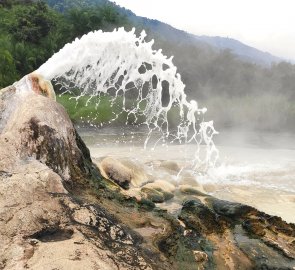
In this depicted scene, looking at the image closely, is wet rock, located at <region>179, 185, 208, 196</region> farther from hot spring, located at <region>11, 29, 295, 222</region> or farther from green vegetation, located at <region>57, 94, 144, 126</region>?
green vegetation, located at <region>57, 94, 144, 126</region>

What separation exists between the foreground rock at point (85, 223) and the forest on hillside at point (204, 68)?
30741mm

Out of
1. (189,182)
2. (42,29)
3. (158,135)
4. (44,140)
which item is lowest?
(158,135)

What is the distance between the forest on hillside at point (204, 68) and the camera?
37750 mm

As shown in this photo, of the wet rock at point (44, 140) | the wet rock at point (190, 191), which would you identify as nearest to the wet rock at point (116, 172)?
the wet rock at point (190, 191)

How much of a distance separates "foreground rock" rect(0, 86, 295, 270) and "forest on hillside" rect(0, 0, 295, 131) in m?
30.7

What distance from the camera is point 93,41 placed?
820 centimetres

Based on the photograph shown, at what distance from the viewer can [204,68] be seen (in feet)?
146

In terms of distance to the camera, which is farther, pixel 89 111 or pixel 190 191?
pixel 89 111

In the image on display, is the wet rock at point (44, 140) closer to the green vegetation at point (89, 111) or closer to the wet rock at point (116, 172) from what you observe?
the wet rock at point (116, 172)

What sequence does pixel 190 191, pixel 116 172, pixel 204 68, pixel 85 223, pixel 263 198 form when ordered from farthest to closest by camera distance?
pixel 204 68 → pixel 263 198 → pixel 190 191 → pixel 116 172 → pixel 85 223

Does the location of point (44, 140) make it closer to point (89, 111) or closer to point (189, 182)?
point (189, 182)

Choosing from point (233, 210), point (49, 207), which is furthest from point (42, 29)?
point (49, 207)

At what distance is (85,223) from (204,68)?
137 feet

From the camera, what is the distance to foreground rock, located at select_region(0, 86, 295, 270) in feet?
13.2
